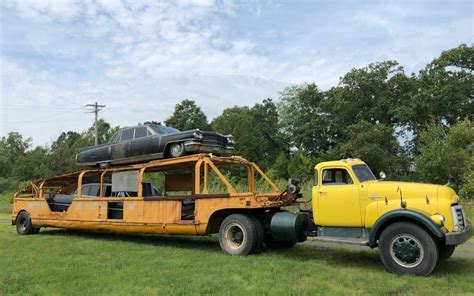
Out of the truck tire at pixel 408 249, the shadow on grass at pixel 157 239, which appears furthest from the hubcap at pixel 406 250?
the shadow on grass at pixel 157 239

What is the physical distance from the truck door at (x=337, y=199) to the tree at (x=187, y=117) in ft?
186

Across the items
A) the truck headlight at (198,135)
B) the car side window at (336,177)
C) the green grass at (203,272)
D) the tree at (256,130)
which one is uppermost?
the tree at (256,130)

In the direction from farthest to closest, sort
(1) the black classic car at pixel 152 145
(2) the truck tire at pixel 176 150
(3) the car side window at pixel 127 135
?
(3) the car side window at pixel 127 135
(2) the truck tire at pixel 176 150
(1) the black classic car at pixel 152 145

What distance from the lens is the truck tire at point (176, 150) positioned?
12344 mm

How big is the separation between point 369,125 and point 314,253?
44.2 meters

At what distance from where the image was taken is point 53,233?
15359mm

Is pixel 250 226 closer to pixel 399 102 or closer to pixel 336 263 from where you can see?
pixel 336 263

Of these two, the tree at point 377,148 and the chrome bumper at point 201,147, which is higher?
the tree at point 377,148

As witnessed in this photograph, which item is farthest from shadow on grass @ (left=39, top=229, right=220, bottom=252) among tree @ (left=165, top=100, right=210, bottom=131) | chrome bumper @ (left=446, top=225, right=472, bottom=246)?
tree @ (left=165, top=100, right=210, bottom=131)

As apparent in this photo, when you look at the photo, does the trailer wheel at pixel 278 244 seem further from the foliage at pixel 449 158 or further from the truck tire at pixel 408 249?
the foliage at pixel 449 158

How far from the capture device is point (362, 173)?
9.23 meters

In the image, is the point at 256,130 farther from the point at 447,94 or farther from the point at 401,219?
the point at 401,219

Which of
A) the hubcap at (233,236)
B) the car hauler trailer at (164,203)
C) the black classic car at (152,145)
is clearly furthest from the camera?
the black classic car at (152,145)

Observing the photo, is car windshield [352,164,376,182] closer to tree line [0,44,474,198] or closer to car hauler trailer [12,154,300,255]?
car hauler trailer [12,154,300,255]
